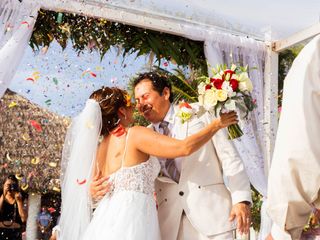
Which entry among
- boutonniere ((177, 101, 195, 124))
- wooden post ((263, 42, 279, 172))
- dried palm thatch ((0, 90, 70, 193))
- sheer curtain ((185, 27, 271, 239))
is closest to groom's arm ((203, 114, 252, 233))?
boutonniere ((177, 101, 195, 124))

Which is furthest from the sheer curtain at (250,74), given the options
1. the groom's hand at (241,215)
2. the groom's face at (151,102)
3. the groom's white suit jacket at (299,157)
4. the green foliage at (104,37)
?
the groom's white suit jacket at (299,157)

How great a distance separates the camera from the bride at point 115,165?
368 cm

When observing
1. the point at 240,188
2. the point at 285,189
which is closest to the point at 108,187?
the point at 240,188

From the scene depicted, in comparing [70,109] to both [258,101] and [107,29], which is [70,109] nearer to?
[107,29]

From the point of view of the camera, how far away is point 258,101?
848 centimetres

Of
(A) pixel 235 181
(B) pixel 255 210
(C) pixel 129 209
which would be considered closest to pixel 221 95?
(A) pixel 235 181

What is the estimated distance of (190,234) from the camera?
3883 millimetres

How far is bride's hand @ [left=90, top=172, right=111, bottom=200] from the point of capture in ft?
12.9

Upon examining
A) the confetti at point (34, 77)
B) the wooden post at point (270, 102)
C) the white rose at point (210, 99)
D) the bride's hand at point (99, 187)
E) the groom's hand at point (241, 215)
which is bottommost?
the groom's hand at point (241, 215)

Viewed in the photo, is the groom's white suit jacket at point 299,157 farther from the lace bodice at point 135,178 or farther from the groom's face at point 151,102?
the groom's face at point 151,102

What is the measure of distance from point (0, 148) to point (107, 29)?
10737 millimetres

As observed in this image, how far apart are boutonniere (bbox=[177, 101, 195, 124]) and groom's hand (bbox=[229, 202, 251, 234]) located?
67 cm

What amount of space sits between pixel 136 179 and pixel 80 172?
0.58m

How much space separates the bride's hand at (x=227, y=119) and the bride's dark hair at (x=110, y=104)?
0.84 metres
